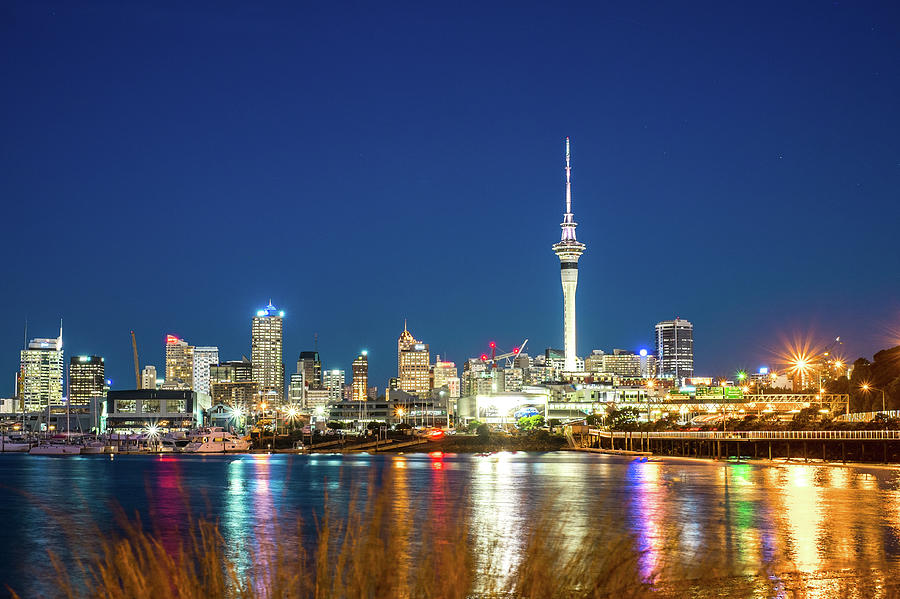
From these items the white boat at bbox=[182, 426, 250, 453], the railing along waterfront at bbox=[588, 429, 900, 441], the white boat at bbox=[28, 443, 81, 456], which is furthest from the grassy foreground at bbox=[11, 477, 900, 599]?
the white boat at bbox=[28, 443, 81, 456]

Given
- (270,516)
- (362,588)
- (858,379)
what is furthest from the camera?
(858,379)

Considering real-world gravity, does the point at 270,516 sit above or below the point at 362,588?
below

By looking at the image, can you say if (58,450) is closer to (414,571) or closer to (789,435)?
(789,435)

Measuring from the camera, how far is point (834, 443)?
11050cm

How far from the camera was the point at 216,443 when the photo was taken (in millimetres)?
190375

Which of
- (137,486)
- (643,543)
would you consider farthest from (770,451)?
(643,543)

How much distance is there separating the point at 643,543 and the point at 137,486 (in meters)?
63.1

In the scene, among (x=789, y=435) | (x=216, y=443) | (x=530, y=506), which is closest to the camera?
(x=530, y=506)

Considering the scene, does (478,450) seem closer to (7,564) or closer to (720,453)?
(720,453)

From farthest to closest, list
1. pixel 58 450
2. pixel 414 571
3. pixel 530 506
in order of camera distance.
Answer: pixel 58 450
pixel 530 506
pixel 414 571

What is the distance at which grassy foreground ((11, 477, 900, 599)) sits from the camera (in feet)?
41.2

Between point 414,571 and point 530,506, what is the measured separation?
90.0 ft

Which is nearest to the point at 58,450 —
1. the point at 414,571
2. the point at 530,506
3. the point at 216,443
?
the point at 216,443

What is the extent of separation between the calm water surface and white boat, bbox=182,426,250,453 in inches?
2975
